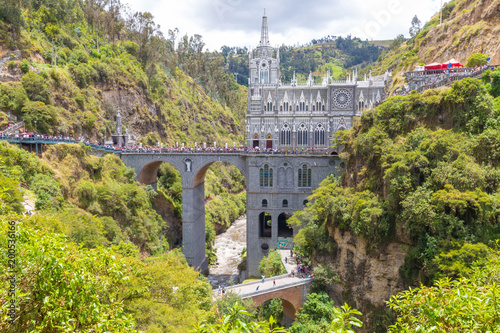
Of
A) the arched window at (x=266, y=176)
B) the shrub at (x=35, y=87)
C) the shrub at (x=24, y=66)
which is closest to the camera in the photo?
the shrub at (x=35, y=87)

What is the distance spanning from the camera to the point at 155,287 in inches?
767

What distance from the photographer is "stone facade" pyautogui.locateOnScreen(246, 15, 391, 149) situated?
53.1m

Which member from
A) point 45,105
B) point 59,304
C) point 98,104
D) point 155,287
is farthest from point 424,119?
point 98,104

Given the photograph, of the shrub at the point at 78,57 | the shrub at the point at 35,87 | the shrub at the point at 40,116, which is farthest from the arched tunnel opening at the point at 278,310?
the shrub at the point at 78,57

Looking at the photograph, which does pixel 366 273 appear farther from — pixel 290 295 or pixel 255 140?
pixel 255 140

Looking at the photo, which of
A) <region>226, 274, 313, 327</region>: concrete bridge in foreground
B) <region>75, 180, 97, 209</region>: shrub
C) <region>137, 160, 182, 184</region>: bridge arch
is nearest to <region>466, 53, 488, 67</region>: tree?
<region>226, 274, 313, 327</region>: concrete bridge in foreground

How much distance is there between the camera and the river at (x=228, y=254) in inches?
1965

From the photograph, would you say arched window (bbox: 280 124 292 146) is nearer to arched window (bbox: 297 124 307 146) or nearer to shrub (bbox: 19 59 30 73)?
arched window (bbox: 297 124 307 146)

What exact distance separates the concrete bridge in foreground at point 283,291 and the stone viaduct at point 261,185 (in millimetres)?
11960

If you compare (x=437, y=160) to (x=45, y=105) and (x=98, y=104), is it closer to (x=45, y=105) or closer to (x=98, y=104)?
(x=45, y=105)

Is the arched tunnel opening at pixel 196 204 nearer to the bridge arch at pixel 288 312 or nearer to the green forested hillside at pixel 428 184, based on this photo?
the bridge arch at pixel 288 312

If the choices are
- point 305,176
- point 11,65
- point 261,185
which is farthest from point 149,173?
point 305,176

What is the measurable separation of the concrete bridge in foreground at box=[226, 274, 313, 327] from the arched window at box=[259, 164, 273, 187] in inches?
586

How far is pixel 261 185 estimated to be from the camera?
46.7 metres
